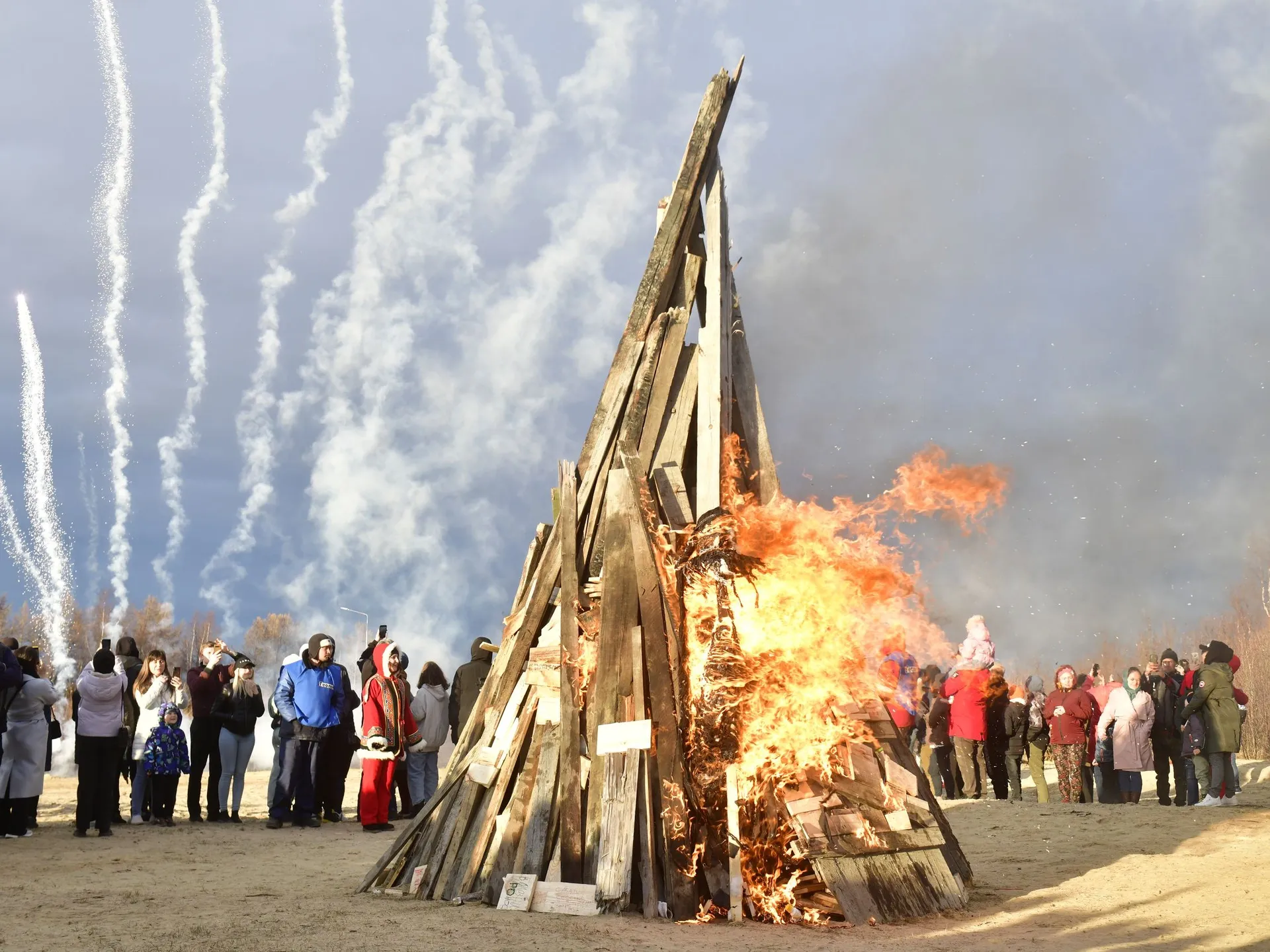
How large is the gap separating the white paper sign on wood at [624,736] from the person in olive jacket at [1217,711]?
8.60m

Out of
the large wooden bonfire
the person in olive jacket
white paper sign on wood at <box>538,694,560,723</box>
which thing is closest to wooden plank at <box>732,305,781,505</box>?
the large wooden bonfire

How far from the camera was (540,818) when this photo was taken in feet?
27.0

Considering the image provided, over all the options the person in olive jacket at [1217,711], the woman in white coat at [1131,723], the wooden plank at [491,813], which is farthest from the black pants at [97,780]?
the person in olive jacket at [1217,711]

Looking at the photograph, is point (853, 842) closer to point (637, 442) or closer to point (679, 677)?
point (679, 677)

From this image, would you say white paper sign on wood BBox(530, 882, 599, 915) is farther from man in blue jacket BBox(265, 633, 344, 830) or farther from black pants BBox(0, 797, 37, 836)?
black pants BBox(0, 797, 37, 836)

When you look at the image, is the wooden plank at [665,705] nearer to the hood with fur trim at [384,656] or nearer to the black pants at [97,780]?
the hood with fur trim at [384,656]

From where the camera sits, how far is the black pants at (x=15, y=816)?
12297mm

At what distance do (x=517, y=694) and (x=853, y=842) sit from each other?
268 cm

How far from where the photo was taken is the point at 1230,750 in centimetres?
1373

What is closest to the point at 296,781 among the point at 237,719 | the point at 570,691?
the point at 237,719

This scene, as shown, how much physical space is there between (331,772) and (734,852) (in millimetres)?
8135

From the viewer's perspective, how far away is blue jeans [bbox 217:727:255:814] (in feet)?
46.7

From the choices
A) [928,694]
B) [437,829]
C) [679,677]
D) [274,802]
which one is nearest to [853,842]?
[679,677]

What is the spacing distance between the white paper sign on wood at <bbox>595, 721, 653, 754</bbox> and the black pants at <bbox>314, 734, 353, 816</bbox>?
721 centimetres
